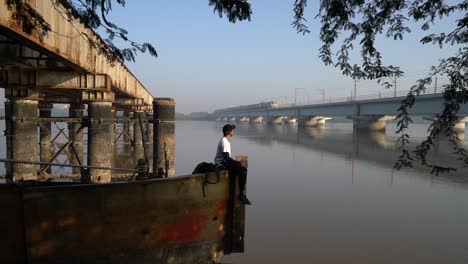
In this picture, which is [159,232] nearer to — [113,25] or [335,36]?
[113,25]

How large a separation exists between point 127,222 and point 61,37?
17.7 ft

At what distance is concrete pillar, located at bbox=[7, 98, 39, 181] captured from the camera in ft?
39.1

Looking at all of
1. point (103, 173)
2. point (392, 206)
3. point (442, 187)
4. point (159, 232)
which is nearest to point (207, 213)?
point (159, 232)

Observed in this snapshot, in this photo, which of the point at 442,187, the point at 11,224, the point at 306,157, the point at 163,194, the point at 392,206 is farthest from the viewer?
the point at 306,157

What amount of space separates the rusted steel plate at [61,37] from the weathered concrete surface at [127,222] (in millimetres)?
2201

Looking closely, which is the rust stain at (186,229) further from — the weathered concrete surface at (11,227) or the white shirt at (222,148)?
the weathered concrete surface at (11,227)

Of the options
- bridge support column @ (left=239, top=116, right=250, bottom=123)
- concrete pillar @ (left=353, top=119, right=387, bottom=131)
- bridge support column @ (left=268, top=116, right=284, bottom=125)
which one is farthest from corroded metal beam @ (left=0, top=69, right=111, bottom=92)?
bridge support column @ (left=239, top=116, right=250, bottom=123)

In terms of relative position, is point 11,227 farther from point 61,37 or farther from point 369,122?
point 369,122

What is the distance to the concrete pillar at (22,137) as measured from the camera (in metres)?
11.9

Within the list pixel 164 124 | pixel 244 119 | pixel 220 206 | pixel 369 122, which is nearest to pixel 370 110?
pixel 369 122

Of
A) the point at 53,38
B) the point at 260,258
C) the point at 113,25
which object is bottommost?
the point at 260,258

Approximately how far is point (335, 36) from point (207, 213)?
3.76 meters

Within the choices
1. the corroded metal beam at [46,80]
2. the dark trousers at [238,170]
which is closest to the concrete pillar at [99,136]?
the corroded metal beam at [46,80]

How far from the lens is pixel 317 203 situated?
14.7 metres
